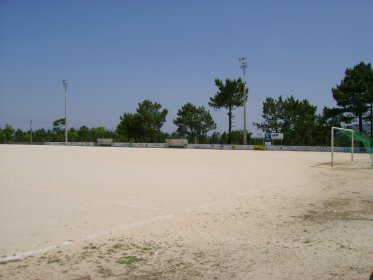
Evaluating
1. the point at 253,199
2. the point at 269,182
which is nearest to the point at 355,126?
Result: the point at 269,182

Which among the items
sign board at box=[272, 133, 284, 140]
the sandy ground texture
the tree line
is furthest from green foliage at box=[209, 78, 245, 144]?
the sandy ground texture

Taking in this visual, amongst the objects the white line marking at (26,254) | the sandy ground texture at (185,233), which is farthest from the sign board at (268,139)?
the white line marking at (26,254)

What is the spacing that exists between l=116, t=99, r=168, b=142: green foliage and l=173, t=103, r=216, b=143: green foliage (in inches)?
229

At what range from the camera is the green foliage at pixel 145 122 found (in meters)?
73.4

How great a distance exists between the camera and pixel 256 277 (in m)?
4.03

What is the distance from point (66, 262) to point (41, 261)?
338 millimetres

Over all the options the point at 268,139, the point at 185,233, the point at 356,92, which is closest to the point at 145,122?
the point at 268,139

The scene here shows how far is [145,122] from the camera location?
2906 inches

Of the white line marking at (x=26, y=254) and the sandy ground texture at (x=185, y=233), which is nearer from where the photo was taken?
the sandy ground texture at (x=185, y=233)

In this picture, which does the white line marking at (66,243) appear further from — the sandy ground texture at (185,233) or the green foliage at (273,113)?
the green foliage at (273,113)

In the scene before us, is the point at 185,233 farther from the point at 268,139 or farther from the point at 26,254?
the point at 268,139

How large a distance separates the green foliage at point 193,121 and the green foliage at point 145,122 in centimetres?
581

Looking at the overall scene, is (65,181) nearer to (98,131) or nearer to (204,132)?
(204,132)

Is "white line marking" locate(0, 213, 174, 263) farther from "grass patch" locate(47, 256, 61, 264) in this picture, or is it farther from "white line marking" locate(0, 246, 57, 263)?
"grass patch" locate(47, 256, 61, 264)
